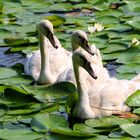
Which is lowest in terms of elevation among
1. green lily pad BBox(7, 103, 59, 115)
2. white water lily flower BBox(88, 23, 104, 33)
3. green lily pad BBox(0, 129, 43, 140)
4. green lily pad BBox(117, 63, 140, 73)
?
green lily pad BBox(0, 129, 43, 140)

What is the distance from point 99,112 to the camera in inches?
208

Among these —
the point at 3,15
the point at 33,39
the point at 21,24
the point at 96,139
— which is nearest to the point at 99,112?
the point at 96,139

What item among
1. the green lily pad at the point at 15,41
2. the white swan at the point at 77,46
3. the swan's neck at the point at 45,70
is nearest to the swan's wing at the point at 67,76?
the white swan at the point at 77,46

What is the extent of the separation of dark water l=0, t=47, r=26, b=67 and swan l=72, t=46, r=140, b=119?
4.55 feet

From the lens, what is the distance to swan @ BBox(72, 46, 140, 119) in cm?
531

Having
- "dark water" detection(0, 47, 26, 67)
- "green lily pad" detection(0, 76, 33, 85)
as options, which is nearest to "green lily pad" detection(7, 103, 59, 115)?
"green lily pad" detection(0, 76, 33, 85)

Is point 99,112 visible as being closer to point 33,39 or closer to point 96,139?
point 96,139

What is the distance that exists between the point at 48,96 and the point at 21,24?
2515 mm

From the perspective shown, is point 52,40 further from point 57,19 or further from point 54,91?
point 57,19

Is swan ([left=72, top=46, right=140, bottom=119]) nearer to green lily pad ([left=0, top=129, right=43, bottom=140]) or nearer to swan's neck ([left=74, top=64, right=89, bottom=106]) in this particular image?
swan's neck ([left=74, top=64, right=89, bottom=106])

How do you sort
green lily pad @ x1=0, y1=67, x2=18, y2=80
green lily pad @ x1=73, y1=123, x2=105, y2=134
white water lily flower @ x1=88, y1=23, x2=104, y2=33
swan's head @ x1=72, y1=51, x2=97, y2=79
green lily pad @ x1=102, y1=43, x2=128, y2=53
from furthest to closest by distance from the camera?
white water lily flower @ x1=88, y1=23, x2=104, y2=33, green lily pad @ x1=102, y1=43, x2=128, y2=53, green lily pad @ x1=0, y1=67, x2=18, y2=80, swan's head @ x1=72, y1=51, x2=97, y2=79, green lily pad @ x1=73, y1=123, x2=105, y2=134

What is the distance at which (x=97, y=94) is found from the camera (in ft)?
17.9

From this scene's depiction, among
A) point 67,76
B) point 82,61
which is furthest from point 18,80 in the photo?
point 82,61

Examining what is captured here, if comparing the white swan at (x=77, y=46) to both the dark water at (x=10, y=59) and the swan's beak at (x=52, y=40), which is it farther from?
the dark water at (x=10, y=59)
